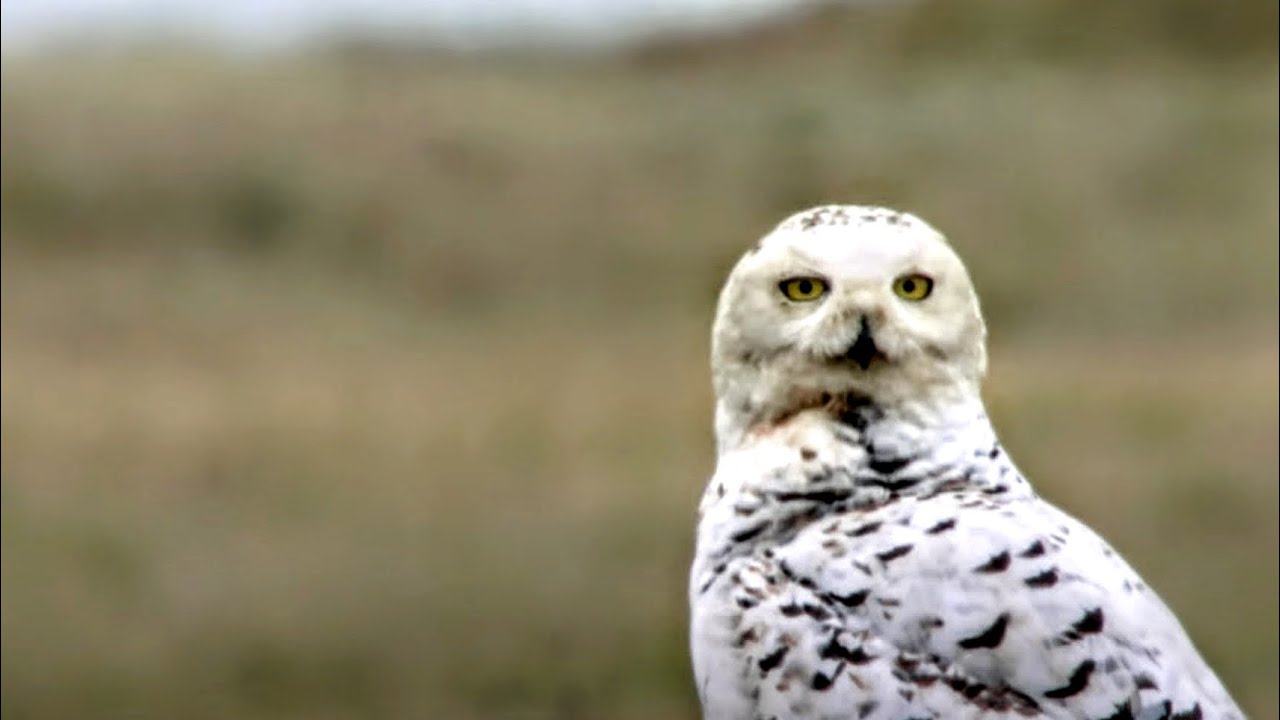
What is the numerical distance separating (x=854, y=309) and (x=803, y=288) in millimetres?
111

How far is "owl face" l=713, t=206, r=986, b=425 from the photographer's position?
16.8ft

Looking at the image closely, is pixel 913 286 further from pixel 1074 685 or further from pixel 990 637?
pixel 1074 685

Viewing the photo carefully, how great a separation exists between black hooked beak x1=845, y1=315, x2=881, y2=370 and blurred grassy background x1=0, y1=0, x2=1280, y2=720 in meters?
5.60

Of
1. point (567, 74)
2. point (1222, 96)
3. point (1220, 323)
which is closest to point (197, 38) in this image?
point (567, 74)

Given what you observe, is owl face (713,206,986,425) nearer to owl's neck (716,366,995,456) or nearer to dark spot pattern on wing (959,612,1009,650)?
owl's neck (716,366,995,456)

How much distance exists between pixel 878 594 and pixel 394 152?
21516mm

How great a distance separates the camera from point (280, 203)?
2469 cm

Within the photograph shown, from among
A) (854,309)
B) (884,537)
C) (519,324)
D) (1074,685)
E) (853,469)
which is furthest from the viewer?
(519,324)

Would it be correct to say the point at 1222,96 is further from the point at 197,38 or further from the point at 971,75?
the point at 197,38

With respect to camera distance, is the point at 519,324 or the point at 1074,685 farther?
the point at 519,324

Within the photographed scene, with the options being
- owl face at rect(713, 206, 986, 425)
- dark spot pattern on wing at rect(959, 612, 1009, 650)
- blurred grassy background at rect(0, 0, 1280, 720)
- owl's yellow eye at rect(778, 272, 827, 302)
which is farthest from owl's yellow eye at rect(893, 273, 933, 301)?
blurred grassy background at rect(0, 0, 1280, 720)

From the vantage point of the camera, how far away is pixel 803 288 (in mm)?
5168

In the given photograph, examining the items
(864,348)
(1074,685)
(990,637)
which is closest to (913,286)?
(864,348)

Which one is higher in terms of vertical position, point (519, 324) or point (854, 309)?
point (854, 309)
